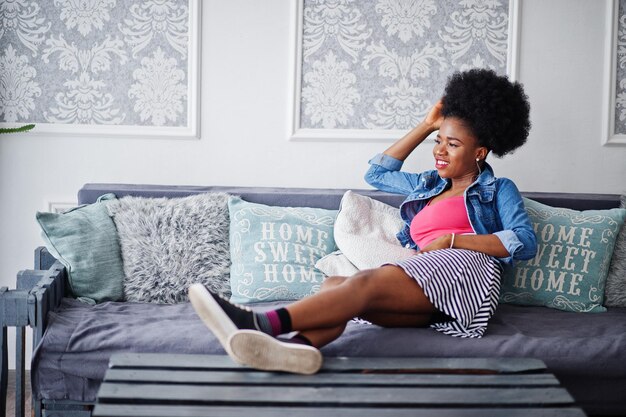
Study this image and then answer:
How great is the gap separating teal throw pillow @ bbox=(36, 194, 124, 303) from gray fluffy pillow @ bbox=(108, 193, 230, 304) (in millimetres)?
45

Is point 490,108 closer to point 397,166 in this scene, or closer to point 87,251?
point 397,166

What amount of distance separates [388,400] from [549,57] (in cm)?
201

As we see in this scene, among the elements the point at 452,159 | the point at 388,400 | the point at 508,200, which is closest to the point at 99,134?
the point at 452,159

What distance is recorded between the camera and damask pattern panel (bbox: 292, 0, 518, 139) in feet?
10.3

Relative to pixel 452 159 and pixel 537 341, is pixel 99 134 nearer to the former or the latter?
pixel 452 159

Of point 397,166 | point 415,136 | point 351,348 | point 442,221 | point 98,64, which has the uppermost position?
point 98,64

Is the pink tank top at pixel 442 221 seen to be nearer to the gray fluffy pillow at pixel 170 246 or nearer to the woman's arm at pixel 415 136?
the woman's arm at pixel 415 136

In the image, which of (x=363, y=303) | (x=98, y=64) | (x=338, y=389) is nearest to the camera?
(x=338, y=389)

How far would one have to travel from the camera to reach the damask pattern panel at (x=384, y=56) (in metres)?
3.13

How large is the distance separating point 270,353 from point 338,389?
0.64 feet

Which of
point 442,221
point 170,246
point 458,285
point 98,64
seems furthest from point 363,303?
point 98,64

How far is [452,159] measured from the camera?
8.61ft

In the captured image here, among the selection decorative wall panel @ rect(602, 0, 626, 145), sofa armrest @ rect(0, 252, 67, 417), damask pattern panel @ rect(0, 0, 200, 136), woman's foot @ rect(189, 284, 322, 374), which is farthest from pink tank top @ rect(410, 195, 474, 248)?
sofa armrest @ rect(0, 252, 67, 417)

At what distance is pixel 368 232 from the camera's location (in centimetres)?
274
